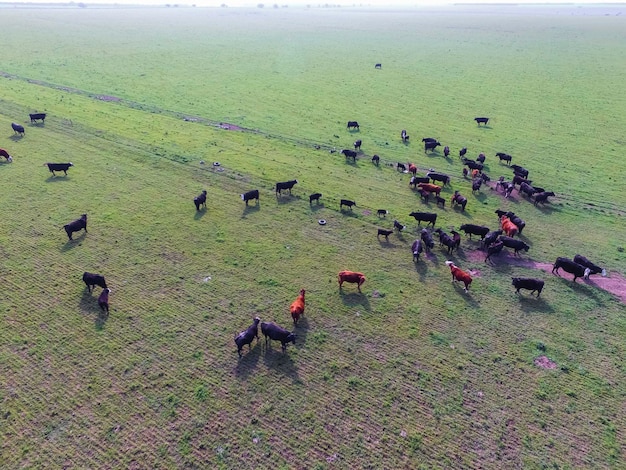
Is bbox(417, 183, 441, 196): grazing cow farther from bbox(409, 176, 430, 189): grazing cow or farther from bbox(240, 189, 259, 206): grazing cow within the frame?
bbox(240, 189, 259, 206): grazing cow

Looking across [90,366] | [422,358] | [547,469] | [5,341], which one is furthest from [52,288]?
[547,469]

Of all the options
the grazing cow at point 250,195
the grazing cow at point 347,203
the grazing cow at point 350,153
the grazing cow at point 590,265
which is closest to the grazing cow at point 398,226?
the grazing cow at point 347,203

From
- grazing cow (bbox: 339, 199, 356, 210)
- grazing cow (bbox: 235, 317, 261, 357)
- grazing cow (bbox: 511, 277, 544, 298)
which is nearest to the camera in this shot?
grazing cow (bbox: 235, 317, 261, 357)

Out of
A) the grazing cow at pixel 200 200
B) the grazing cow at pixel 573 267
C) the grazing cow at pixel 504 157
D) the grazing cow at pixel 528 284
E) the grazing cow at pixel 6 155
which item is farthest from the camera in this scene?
the grazing cow at pixel 504 157

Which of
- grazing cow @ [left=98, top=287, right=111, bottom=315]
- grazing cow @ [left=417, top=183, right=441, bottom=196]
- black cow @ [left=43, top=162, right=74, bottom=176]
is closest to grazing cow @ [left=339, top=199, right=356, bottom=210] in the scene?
grazing cow @ [left=417, top=183, right=441, bottom=196]

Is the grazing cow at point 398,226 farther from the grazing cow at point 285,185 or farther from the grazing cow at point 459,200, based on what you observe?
the grazing cow at point 285,185

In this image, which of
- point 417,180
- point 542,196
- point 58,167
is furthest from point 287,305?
point 58,167

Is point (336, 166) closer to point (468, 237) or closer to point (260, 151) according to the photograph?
point (260, 151)

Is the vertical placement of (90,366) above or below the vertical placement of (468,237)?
below
